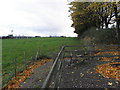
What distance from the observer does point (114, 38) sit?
13062mm

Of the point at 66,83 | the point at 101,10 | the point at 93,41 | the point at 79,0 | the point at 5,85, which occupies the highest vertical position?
the point at 79,0

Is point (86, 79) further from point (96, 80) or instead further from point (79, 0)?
point (79, 0)

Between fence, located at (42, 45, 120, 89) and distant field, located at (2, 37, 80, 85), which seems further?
distant field, located at (2, 37, 80, 85)

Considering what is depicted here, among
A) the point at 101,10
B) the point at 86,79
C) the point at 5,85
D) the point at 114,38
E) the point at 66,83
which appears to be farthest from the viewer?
the point at 101,10

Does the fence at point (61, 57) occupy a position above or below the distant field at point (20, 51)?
above

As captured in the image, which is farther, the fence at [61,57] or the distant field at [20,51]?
the distant field at [20,51]

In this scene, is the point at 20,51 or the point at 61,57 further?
the point at 20,51

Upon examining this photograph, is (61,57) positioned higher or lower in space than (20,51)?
higher

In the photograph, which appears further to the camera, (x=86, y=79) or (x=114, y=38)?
(x=114, y=38)

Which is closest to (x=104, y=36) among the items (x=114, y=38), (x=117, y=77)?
(x=114, y=38)

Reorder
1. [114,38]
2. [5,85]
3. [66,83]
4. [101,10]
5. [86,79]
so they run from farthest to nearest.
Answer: [101,10]
[114,38]
[5,85]
[86,79]
[66,83]

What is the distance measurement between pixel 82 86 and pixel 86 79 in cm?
70

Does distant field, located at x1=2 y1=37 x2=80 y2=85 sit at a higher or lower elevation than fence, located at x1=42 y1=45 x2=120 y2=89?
lower

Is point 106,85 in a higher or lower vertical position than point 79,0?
lower
